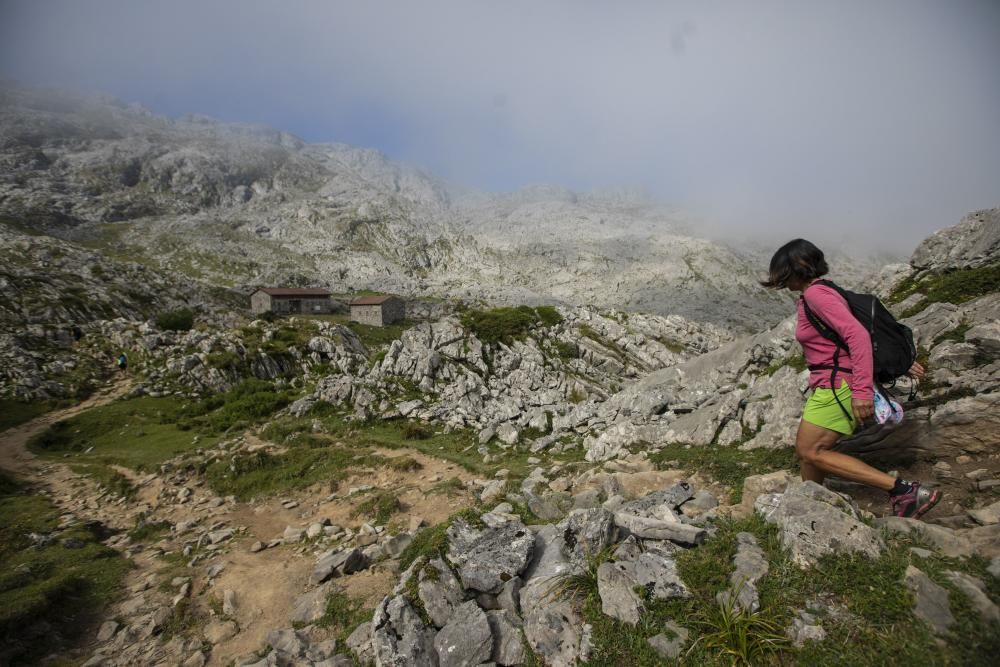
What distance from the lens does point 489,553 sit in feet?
24.1

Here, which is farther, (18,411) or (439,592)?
(18,411)

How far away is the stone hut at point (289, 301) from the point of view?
85.8 metres

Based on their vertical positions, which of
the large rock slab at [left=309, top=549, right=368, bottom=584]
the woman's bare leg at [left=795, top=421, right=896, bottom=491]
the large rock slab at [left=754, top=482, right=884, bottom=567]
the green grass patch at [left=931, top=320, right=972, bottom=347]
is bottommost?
the large rock slab at [left=309, top=549, right=368, bottom=584]

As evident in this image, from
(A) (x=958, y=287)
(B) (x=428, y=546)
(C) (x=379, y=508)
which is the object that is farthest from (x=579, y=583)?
(A) (x=958, y=287)

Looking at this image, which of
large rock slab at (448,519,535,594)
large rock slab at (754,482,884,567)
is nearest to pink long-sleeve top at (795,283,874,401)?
large rock slab at (754,482,884,567)

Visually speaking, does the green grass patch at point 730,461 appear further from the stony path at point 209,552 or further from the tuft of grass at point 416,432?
the tuft of grass at point 416,432

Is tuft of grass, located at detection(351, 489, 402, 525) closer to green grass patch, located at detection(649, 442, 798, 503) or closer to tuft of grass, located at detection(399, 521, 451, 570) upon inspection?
tuft of grass, located at detection(399, 521, 451, 570)

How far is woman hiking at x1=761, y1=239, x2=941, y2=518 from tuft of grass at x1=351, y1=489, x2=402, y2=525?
472 inches

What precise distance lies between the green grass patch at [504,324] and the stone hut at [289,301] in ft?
188

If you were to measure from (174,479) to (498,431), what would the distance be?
49.6 ft

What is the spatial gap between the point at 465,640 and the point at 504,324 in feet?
117

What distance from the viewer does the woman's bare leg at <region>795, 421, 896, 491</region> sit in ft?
19.0

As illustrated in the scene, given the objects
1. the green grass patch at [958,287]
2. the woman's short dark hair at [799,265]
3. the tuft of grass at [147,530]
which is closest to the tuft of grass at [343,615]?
the woman's short dark hair at [799,265]

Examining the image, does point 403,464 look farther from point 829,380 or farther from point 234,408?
point 234,408
